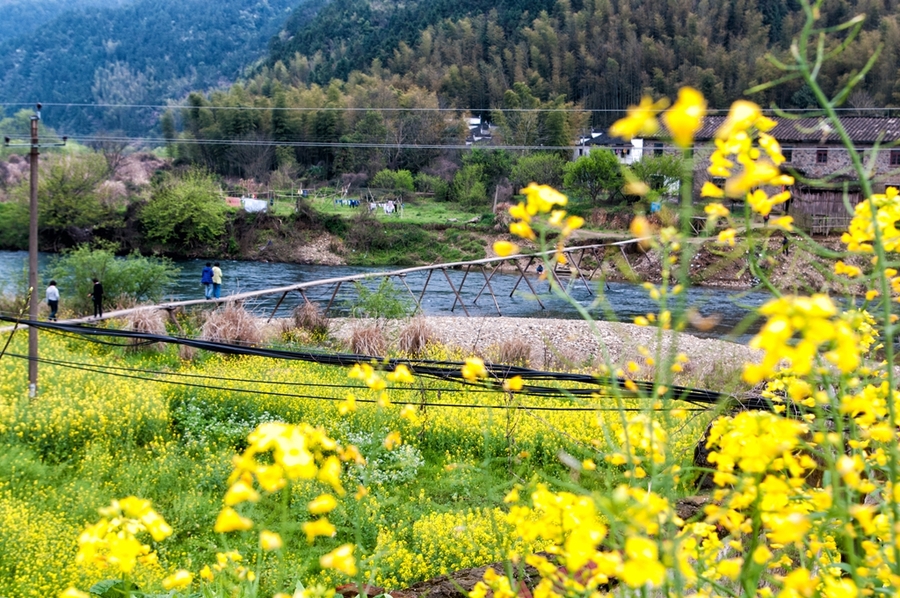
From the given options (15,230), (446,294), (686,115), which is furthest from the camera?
(15,230)

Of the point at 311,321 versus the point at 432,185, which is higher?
the point at 432,185

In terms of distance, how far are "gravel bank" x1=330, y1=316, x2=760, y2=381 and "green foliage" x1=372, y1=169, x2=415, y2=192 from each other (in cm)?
2792

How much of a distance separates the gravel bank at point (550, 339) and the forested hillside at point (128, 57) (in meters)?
102

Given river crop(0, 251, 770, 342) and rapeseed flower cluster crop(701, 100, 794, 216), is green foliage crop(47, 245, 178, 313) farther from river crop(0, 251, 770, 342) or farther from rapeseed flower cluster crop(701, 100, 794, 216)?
rapeseed flower cluster crop(701, 100, 794, 216)

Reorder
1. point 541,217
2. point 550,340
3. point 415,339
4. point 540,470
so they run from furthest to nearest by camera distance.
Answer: point 415,339 → point 550,340 → point 540,470 → point 541,217

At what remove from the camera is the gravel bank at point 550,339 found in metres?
13.4

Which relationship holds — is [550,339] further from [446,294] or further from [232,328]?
[446,294]

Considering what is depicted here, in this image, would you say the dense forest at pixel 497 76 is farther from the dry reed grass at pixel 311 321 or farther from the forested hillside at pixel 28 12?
the forested hillside at pixel 28 12

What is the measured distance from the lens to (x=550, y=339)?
1590 centimetres

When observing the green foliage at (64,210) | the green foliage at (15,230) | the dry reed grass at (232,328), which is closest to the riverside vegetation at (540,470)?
the dry reed grass at (232,328)

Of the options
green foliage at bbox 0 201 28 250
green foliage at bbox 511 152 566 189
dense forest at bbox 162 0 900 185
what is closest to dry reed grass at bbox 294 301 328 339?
dense forest at bbox 162 0 900 185

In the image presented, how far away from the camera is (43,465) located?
295 inches

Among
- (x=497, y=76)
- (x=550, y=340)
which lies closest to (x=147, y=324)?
(x=550, y=340)

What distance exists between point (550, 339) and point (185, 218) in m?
23.9
